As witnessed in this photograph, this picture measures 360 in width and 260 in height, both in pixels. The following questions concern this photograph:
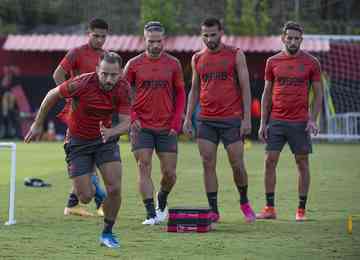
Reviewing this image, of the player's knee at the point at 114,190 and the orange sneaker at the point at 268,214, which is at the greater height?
the player's knee at the point at 114,190

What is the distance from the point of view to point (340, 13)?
121 feet

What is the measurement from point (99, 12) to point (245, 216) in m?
26.5

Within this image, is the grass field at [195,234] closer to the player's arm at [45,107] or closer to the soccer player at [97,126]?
the soccer player at [97,126]

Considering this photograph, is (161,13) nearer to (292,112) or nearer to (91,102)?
(292,112)

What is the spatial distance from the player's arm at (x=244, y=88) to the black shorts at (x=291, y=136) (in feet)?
1.83

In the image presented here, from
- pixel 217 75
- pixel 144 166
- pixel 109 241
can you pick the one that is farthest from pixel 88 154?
pixel 217 75

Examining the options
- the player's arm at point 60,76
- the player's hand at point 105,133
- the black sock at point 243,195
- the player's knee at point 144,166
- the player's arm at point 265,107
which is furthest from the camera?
the player's arm at point 265,107

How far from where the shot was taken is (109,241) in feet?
32.8

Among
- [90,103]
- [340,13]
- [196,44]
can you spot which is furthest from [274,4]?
[90,103]

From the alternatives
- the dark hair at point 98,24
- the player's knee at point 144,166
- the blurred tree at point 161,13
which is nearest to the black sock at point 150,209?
the player's knee at point 144,166

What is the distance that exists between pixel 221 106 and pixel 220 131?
309 mm

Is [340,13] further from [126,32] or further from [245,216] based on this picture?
[245,216]

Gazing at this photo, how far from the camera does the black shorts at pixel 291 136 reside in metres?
12.6

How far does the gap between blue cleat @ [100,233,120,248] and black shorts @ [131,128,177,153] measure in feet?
7.27
